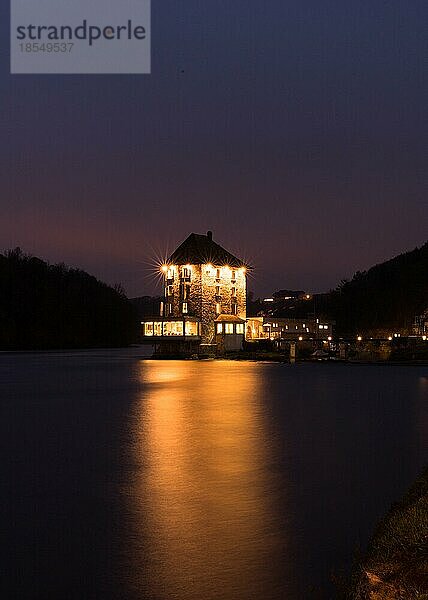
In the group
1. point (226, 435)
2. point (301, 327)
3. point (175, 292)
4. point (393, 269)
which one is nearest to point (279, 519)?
point (226, 435)

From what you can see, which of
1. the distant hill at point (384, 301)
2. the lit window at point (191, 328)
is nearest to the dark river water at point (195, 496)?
the lit window at point (191, 328)

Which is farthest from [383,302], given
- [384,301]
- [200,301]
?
[200,301]

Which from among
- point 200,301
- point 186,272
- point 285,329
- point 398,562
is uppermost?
point 186,272

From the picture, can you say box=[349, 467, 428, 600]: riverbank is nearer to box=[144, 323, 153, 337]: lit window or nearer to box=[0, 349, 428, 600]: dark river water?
box=[0, 349, 428, 600]: dark river water

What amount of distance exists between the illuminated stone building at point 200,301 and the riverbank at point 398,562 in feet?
240

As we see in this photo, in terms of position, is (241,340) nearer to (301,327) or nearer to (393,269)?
(301,327)

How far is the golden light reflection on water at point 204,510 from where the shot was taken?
8.25 meters

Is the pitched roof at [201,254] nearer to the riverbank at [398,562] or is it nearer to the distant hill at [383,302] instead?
the distant hill at [383,302]

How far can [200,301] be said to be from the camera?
82.4m

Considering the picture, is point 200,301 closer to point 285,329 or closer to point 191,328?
point 191,328

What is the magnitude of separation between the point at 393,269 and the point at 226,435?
131 m

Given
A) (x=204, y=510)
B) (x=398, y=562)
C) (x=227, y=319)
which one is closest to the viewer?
(x=398, y=562)

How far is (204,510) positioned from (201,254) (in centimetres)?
7381

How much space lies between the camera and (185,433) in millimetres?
21453
